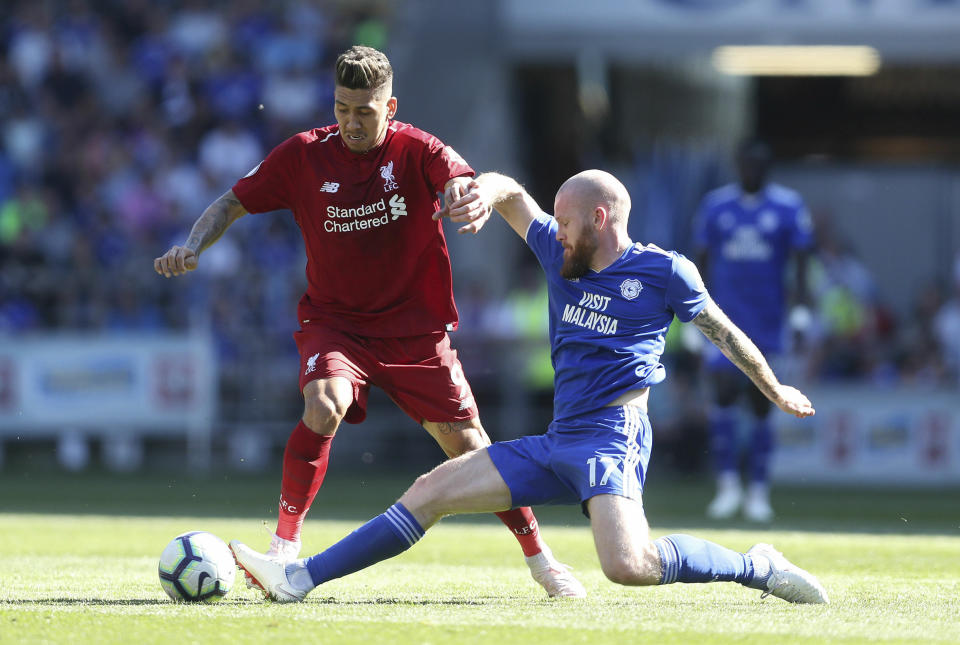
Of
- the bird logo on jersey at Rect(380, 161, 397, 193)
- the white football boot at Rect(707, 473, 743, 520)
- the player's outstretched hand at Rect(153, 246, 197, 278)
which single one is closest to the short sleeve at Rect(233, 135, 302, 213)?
the bird logo on jersey at Rect(380, 161, 397, 193)

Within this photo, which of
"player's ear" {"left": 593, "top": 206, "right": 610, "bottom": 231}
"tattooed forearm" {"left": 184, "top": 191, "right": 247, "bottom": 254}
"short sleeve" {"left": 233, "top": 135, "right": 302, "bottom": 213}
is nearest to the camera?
"player's ear" {"left": 593, "top": 206, "right": 610, "bottom": 231}

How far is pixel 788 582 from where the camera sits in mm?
5930

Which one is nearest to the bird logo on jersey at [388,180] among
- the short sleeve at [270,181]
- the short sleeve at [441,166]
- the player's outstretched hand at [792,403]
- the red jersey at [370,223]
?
the red jersey at [370,223]

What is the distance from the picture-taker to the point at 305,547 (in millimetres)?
8461

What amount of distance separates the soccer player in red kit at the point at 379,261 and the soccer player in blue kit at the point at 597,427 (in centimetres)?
60

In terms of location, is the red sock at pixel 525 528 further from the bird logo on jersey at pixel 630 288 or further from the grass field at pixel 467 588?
the bird logo on jersey at pixel 630 288

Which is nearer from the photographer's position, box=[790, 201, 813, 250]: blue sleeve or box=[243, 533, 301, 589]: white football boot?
box=[243, 533, 301, 589]: white football boot

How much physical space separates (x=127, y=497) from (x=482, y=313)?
519 cm

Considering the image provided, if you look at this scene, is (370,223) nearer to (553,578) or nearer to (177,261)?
(177,261)

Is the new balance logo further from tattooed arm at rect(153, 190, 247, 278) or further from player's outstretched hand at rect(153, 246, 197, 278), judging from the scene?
player's outstretched hand at rect(153, 246, 197, 278)

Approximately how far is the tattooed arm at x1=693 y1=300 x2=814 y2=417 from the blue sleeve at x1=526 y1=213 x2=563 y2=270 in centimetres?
66

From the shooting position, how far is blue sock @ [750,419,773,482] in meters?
11.3

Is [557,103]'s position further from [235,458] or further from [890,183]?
[235,458]

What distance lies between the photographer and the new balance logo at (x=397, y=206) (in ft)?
21.7
